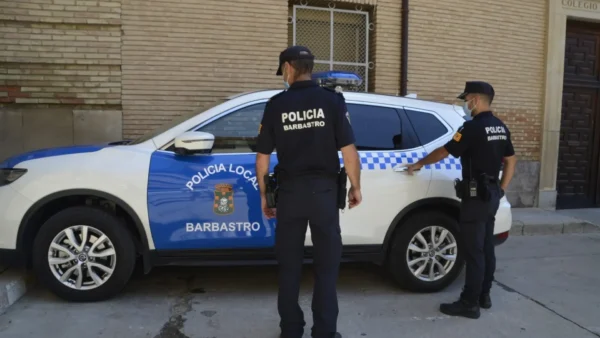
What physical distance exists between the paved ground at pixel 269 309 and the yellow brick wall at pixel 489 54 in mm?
4018

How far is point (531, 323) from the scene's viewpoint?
3.88 m

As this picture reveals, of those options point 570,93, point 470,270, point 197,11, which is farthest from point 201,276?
point 570,93

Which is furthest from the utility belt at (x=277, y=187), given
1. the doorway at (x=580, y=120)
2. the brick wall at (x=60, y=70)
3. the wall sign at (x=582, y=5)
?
the wall sign at (x=582, y=5)

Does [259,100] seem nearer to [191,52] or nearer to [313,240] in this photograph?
[313,240]

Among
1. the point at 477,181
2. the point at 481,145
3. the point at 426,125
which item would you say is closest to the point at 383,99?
the point at 426,125

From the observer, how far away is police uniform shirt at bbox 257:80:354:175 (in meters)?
3.04

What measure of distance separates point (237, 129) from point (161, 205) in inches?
34.7

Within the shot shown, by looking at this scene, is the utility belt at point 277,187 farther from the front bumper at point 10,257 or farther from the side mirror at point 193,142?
the front bumper at point 10,257

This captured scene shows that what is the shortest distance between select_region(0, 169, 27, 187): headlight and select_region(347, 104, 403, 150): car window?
2762mm

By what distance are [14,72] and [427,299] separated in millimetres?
5934

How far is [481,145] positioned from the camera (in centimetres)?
380

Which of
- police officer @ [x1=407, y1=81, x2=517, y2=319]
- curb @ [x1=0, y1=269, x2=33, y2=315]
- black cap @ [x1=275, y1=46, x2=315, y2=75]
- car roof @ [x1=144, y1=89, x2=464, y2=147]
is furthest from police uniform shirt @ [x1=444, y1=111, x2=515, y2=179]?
curb @ [x1=0, y1=269, x2=33, y2=315]

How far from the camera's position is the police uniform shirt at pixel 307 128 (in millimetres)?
3043

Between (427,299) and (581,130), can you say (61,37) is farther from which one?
(581,130)
